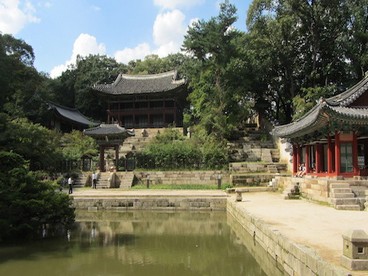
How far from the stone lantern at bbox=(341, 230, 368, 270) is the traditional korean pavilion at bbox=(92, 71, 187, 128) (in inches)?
1613

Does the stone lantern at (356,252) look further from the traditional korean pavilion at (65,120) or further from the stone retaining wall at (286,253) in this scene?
the traditional korean pavilion at (65,120)

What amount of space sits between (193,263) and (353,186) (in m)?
9.92

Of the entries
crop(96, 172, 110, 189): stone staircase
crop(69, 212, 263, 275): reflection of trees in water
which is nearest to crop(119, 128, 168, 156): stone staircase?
crop(96, 172, 110, 189): stone staircase

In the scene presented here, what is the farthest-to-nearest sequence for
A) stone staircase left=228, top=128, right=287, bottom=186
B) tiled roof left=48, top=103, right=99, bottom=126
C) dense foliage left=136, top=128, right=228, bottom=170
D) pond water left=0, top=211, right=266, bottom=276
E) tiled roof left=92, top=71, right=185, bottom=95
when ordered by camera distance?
tiled roof left=92, top=71, right=185, bottom=95 < tiled roof left=48, top=103, right=99, bottom=126 < dense foliage left=136, top=128, right=228, bottom=170 < stone staircase left=228, top=128, right=287, bottom=186 < pond water left=0, top=211, right=266, bottom=276

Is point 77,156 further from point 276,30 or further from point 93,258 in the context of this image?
point 93,258

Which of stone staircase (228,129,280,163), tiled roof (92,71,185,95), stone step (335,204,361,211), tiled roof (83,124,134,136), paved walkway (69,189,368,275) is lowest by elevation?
paved walkway (69,189,368,275)

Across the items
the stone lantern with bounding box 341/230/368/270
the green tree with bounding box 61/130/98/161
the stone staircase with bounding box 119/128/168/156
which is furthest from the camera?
the stone staircase with bounding box 119/128/168/156

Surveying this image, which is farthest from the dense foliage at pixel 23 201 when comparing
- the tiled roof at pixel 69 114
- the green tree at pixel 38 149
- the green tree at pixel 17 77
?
the tiled roof at pixel 69 114

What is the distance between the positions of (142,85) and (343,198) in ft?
125

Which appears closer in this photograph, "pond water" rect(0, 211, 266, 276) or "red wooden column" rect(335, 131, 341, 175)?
"pond water" rect(0, 211, 266, 276)

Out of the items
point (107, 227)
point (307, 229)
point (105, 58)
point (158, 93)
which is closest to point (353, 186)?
point (307, 229)

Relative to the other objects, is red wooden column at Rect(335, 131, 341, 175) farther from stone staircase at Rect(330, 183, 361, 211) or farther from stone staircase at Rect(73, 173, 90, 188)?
stone staircase at Rect(73, 173, 90, 188)

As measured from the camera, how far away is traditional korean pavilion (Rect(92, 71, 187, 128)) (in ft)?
159

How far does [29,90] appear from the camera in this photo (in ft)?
153
